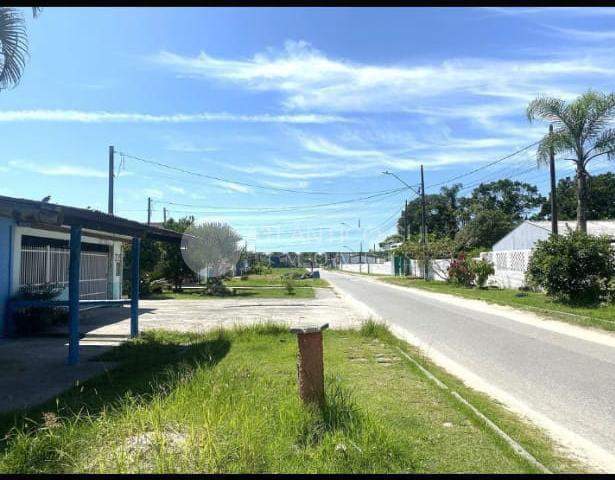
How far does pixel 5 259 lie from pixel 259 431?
10706mm

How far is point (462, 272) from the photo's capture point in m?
30.7

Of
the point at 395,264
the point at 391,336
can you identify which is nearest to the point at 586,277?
the point at 391,336

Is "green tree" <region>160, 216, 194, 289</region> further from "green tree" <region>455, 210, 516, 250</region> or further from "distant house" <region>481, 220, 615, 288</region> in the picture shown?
"green tree" <region>455, 210, 516, 250</region>

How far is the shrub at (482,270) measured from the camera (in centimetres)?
2861

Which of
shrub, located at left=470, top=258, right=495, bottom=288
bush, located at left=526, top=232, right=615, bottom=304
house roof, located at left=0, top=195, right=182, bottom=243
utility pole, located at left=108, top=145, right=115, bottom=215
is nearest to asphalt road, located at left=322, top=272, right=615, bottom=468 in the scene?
bush, located at left=526, top=232, right=615, bottom=304

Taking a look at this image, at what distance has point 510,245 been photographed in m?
41.9

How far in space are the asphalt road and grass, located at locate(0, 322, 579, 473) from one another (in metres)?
0.74

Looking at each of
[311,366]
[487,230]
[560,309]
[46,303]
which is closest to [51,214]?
[46,303]

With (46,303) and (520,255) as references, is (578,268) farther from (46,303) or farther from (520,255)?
(46,303)

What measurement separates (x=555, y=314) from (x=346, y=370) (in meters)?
10.4

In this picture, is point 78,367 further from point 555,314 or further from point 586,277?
point 586,277

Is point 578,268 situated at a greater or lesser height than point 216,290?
greater
